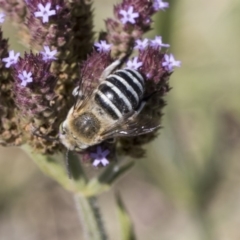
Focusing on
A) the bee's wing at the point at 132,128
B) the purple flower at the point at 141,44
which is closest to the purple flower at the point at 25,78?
the bee's wing at the point at 132,128

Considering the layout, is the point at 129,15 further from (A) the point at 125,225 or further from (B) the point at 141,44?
(A) the point at 125,225

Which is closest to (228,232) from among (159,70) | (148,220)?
(148,220)

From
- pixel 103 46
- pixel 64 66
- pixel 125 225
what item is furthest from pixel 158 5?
pixel 125 225

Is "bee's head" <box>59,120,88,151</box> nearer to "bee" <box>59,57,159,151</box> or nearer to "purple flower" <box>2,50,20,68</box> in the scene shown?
"bee" <box>59,57,159,151</box>

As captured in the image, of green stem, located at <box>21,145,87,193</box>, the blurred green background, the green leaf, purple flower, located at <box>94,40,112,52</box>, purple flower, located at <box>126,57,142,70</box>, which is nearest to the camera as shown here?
purple flower, located at <box>126,57,142,70</box>

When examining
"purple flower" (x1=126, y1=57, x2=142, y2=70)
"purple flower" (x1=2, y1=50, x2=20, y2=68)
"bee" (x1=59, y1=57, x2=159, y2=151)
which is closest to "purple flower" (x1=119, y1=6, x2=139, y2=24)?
"purple flower" (x1=126, y1=57, x2=142, y2=70)

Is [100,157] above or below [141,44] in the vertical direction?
below

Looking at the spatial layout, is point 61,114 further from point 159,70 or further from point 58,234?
point 58,234
